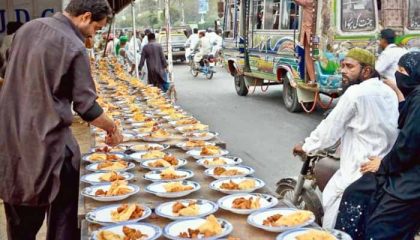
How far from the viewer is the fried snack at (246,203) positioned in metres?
2.86

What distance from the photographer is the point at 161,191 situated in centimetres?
319

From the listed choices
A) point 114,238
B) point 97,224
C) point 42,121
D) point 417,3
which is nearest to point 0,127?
point 42,121

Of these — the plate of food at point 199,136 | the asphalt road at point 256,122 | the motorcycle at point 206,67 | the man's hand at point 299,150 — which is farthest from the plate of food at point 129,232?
the motorcycle at point 206,67

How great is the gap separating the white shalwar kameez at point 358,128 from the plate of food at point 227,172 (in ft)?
1.80

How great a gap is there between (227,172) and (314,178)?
1012 mm

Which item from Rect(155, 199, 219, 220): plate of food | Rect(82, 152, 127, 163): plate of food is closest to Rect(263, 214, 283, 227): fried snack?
Rect(155, 199, 219, 220): plate of food

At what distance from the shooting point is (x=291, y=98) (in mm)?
12109

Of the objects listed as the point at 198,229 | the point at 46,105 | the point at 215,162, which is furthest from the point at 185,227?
the point at 215,162

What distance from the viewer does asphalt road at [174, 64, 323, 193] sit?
7668 millimetres

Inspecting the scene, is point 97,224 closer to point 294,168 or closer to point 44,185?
point 44,185

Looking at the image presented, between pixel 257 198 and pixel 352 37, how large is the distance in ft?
23.5

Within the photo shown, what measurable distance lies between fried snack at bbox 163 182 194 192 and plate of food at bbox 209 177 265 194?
6.1 inches

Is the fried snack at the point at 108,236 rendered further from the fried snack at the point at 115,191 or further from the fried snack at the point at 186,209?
the fried snack at the point at 115,191

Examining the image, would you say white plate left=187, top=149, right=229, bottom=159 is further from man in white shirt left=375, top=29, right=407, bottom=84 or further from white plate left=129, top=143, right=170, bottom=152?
man in white shirt left=375, top=29, right=407, bottom=84
